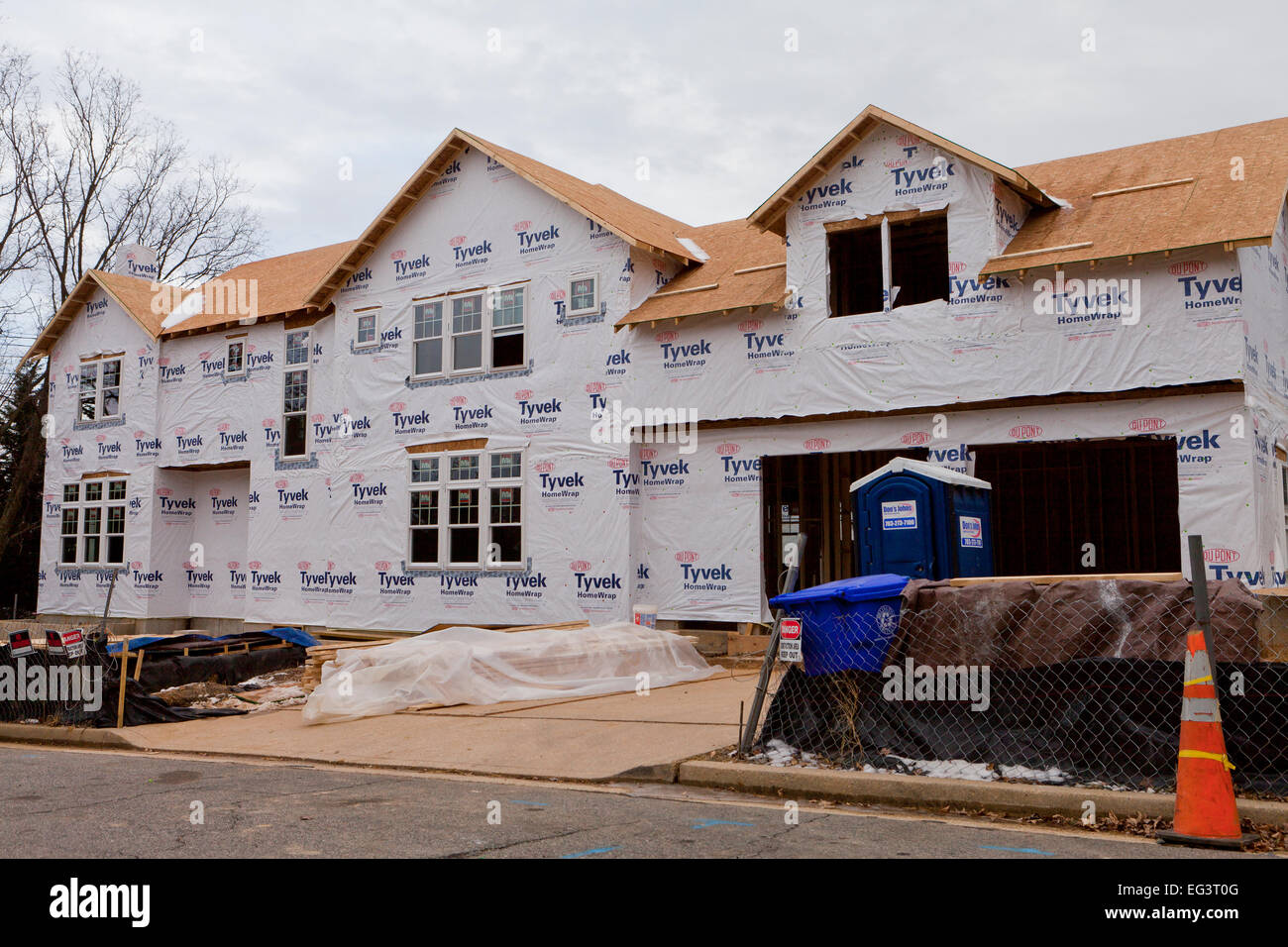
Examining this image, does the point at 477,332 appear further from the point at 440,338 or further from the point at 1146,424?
the point at 1146,424

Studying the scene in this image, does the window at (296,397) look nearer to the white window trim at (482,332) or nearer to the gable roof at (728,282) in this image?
the white window trim at (482,332)

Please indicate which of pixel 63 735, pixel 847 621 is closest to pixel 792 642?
pixel 847 621

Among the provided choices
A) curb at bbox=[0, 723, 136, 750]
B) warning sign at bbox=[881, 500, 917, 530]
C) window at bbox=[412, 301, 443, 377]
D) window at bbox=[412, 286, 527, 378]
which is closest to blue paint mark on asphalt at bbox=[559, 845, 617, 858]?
curb at bbox=[0, 723, 136, 750]

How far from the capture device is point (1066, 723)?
7.97 meters

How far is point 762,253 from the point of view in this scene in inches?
786

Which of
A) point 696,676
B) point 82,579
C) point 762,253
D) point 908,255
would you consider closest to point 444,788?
point 696,676

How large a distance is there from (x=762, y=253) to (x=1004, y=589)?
40.8 feet

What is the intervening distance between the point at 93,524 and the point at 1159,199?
24.0 meters

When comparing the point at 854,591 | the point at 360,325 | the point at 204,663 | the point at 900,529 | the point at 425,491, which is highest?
the point at 360,325

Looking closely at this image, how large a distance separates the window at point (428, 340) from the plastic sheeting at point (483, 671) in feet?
27.0

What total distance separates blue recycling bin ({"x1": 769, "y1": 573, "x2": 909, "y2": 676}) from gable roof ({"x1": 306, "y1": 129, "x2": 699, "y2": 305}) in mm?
11124

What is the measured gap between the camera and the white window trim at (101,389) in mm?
27438

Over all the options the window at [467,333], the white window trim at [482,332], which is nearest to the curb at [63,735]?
the white window trim at [482,332]

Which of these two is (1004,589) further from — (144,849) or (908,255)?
(908,255)
